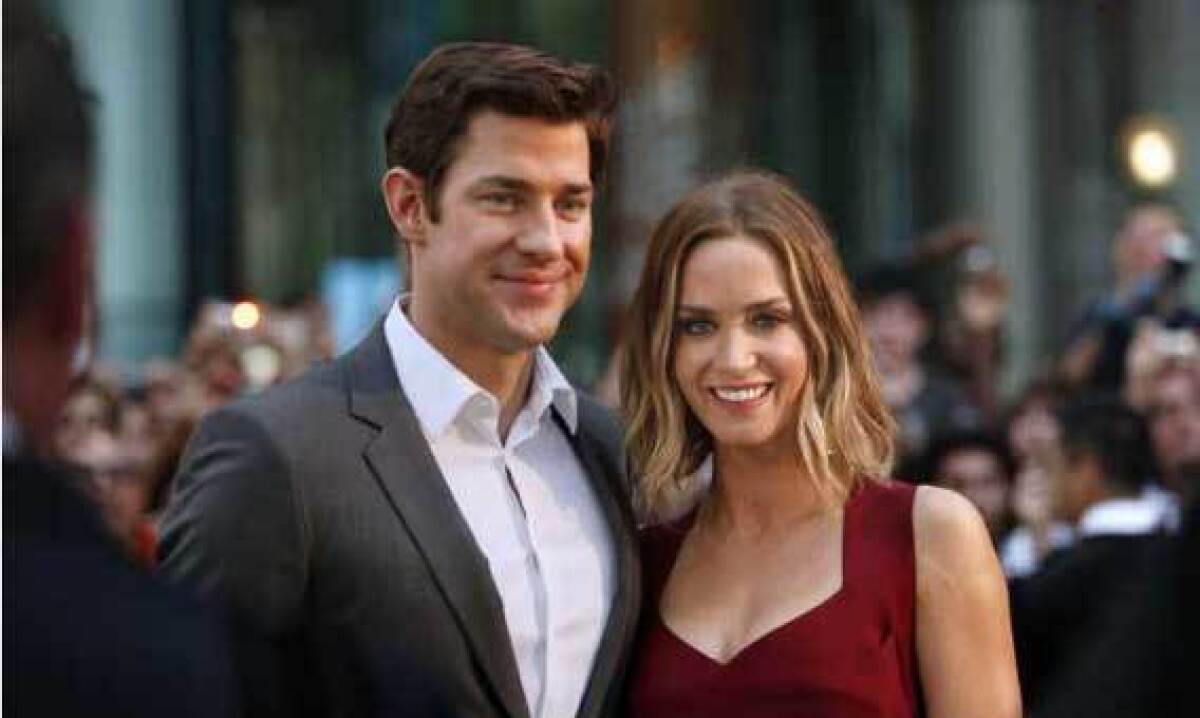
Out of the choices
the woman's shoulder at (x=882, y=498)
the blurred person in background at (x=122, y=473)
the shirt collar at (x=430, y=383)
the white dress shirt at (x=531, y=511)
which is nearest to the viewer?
the white dress shirt at (x=531, y=511)

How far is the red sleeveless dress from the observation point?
4.43 meters

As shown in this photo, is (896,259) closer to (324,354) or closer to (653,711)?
(324,354)

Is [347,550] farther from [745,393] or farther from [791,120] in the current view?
[791,120]

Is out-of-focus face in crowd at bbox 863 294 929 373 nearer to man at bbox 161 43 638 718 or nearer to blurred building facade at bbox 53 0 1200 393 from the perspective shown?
man at bbox 161 43 638 718

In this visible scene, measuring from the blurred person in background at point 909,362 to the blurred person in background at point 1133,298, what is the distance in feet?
1.44

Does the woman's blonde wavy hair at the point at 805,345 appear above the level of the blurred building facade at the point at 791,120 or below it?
above

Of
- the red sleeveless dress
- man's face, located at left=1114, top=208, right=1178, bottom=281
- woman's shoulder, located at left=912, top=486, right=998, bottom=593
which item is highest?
woman's shoulder, located at left=912, top=486, right=998, bottom=593

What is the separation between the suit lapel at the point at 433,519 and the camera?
13.6ft

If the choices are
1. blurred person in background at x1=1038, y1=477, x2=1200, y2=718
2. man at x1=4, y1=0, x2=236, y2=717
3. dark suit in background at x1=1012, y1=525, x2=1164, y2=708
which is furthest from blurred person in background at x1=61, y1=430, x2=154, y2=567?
man at x1=4, y1=0, x2=236, y2=717

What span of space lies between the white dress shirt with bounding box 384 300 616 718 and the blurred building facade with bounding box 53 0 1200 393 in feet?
42.2

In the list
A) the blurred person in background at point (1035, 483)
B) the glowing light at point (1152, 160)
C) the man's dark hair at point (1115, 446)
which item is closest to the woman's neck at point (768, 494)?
the blurred person in background at point (1035, 483)

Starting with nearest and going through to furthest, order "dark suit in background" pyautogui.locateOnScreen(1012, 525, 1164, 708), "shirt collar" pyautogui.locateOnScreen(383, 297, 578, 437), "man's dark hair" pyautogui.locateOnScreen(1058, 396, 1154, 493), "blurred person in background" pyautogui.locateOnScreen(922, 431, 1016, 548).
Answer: "shirt collar" pyautogui.locateOnScreen(383, 297, 578, 437)
"dark suit in background" pyautogui.locateOnScreen(1012, 525, 1164, 708)
"man's dark hair" pyautogui.locateOnScreen(1058, 396, 1154, 493)
"blurred person in background" pyautogui.locateOnScreen(922, 431, 1016, 548)

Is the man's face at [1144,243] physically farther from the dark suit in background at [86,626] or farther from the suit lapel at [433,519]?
the dark suit in background at [86,626]

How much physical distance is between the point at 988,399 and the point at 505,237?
23.3 feet
